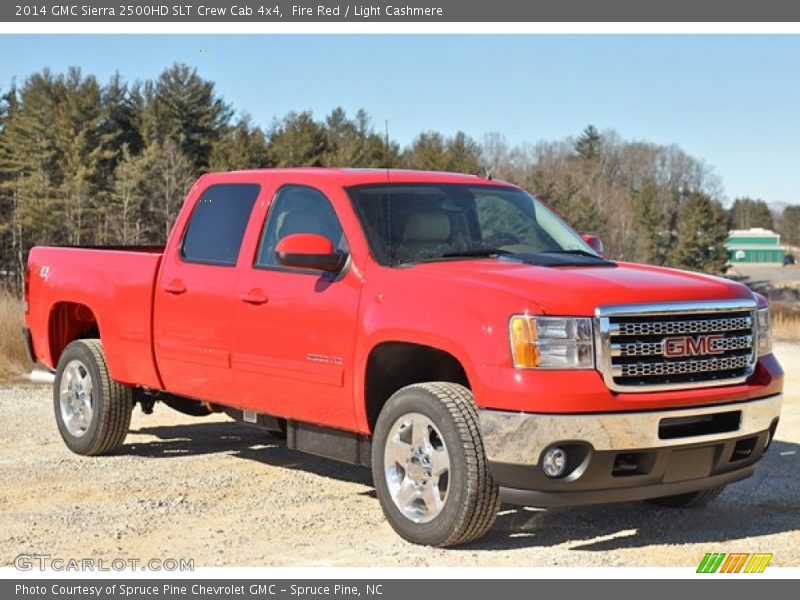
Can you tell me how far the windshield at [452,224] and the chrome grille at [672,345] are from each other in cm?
118

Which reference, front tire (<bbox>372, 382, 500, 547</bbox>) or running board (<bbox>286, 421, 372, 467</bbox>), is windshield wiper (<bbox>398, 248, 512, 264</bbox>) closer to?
front tire (<bbox>372, 382, 500, 547</bbox>)

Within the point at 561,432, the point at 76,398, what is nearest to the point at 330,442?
the point at 561,432

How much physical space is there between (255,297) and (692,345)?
260 centimetres

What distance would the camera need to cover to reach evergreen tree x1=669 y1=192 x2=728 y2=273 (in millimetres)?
90500

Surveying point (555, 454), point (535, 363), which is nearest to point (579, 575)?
point (555, 454)

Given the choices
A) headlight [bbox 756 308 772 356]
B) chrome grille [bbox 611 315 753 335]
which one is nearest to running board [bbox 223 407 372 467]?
chrome grille [bbox 611 315 753 335]

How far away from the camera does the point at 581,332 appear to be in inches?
216

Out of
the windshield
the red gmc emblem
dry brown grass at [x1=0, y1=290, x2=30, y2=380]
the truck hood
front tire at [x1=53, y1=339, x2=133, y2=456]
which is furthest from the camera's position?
dry brown grass at [x1=0, y1=290, x2=30, y2=380]

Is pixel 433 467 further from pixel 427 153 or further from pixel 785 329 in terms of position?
pixel 427 153

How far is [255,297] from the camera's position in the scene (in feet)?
22.6

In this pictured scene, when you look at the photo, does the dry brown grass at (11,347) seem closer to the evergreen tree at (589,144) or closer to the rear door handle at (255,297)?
the rear door handle at (255,297)

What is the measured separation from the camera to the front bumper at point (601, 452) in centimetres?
544

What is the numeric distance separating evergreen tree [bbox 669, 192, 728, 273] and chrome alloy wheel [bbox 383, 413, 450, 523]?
87.1 metres

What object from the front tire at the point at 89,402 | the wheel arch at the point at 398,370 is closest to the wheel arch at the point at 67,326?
the front tire at the point at 89,402
